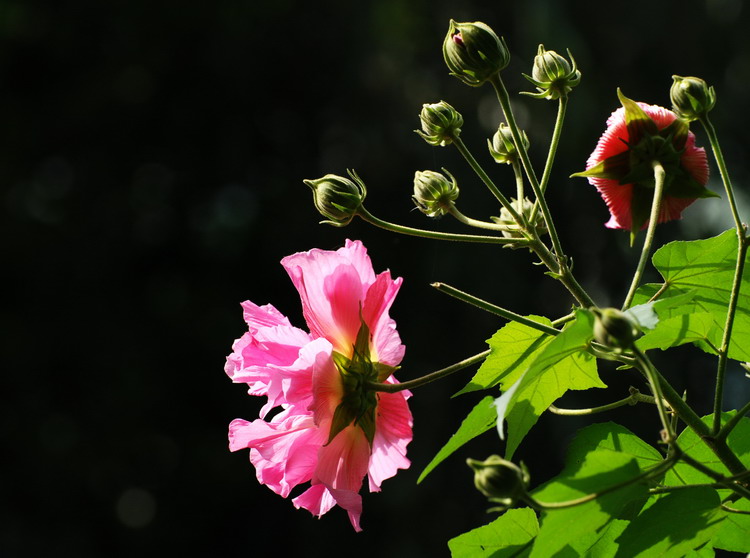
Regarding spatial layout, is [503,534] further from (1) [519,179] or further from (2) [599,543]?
(1) [519,179]

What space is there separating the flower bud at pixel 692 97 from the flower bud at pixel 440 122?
13 cm

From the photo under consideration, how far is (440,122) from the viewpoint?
624mm

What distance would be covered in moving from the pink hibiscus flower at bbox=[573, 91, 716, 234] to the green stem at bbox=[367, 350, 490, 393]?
137mm

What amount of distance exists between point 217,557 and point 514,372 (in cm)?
467

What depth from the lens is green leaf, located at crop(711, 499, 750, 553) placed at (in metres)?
0.53

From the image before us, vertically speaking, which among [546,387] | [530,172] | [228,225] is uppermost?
[530,172]

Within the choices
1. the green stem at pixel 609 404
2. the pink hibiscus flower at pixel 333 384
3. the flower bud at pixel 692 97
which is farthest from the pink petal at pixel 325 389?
the flower bud at pixel 692 97

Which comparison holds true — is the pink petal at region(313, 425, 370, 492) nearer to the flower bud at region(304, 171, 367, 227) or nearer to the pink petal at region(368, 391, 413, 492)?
the pink petal at region(368, 391, 413, 492)

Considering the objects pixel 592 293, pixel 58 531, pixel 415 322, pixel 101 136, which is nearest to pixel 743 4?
pixel 592 293

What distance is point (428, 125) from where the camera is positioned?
0.62 m

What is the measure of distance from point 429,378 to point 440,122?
0.66 feet

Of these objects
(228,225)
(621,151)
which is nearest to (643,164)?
(621,151)

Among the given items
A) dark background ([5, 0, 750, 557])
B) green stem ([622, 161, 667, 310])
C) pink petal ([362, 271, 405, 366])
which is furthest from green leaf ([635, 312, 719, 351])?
dark background ([5, 0, 750, 557])

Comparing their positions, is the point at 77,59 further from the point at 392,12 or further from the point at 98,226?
the point at 392,12
